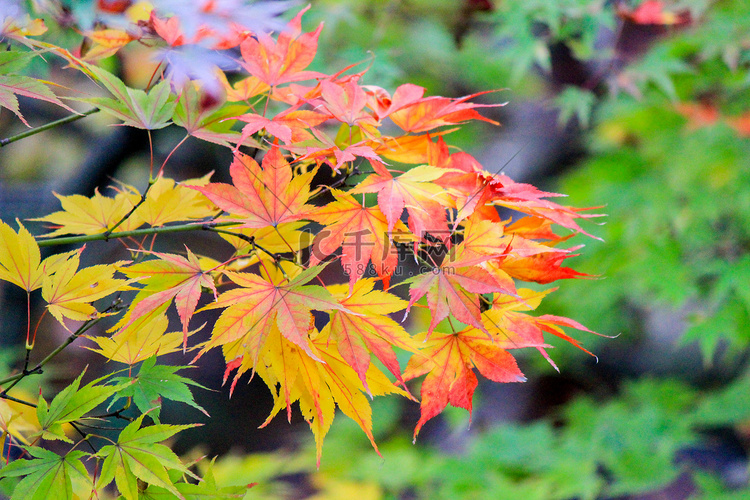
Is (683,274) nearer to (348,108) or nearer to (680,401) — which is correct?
(680,401)

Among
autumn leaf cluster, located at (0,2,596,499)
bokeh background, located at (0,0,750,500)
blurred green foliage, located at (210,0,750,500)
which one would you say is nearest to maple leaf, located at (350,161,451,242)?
autumn leaf cluster, located at (0,2,596,499)

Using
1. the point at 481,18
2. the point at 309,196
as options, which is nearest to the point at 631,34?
the point at 481,18

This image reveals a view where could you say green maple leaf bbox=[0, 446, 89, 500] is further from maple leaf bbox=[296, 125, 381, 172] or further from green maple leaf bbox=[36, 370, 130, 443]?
maple leaf bbox=[296, 125, 381, 172]

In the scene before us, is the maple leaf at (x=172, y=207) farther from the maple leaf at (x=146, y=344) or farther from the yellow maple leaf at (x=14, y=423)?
the yellow maple leaf at (x=14, y=423)

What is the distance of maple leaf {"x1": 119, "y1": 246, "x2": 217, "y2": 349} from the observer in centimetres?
45

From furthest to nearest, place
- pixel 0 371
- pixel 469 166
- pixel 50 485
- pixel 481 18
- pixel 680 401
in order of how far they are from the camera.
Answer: pixel 680 401 → pixel 481 18 → pixel 0 371 → pixel 469 166 → pixel 50 485

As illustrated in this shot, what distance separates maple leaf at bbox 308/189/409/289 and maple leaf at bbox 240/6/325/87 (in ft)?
0.58

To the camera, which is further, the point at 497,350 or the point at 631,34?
the point at 631,34

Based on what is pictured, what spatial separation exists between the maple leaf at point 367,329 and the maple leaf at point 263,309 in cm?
4

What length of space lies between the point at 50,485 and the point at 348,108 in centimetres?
45

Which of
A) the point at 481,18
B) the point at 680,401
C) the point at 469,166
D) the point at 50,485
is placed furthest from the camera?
the point at 680,401

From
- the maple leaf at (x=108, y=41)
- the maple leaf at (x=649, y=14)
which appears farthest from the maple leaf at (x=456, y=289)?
the maple leaf at (x=649, y=14)

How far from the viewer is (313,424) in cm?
50

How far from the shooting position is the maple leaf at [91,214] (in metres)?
0.60
